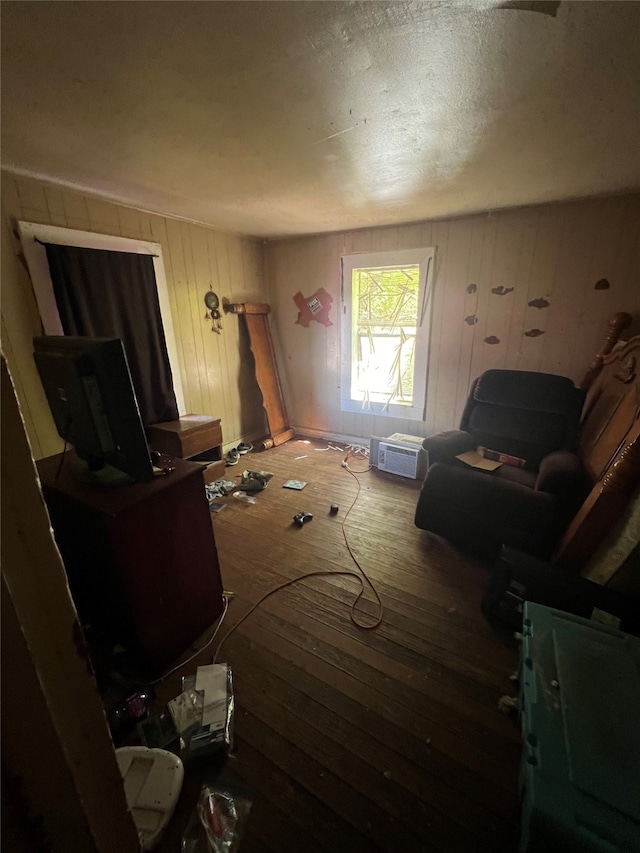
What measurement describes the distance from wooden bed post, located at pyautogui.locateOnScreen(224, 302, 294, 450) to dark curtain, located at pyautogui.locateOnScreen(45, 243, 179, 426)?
3.54 ft

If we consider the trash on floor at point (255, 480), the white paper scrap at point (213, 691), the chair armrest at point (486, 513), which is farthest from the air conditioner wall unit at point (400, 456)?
the white paper scrap at point (213, 691)

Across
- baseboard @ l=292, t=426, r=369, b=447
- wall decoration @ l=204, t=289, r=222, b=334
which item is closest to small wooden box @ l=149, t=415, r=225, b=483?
wall decoration @ l=204, t=289, r=222, b=334

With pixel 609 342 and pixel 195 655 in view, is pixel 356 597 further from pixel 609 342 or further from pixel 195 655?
pixel 609 342

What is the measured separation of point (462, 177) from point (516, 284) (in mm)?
1181

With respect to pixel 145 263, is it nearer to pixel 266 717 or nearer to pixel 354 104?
pixel 354 104

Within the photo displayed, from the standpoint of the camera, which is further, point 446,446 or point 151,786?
point 446,446

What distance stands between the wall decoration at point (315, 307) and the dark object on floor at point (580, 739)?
10.9ft

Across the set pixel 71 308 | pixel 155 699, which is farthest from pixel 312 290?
pixel 155 699

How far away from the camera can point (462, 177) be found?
2.11 metres

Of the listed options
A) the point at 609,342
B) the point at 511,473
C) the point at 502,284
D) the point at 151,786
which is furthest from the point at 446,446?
the point at 151,786

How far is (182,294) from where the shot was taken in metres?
3.17

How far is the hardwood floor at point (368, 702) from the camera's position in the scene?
1.07m

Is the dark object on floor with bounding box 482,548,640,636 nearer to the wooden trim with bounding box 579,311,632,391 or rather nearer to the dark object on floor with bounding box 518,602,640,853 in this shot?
the dark object on floor with bounding box 518,602,640,853

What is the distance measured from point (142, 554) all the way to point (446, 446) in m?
2.02
